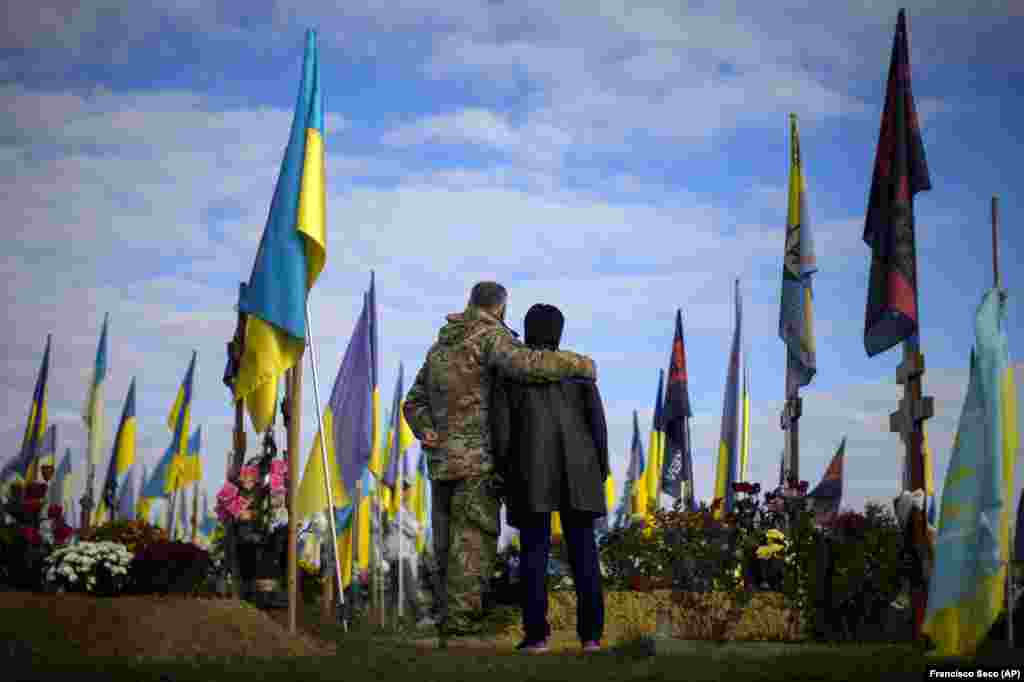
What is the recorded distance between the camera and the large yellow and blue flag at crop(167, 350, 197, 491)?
35469 millimetres

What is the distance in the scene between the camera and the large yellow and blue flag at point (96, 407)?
104 ft

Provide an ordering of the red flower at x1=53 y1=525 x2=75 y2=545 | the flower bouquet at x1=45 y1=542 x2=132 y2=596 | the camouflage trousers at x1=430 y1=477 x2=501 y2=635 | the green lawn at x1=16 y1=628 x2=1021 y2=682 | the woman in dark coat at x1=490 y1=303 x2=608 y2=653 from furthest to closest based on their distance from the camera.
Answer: the red flower at x1=53 y1=525 x2=75 y2=545 → the flower bouquet at x1=45 y1=542 x2=132 y2=596 → the camouflage trousers at x1=430 y1=477 x2=501 y2=635 → the woman in dark coat at x1=490 y1=303 x2=608 y2=653 → the green lawn at x1=16 y1=628 x2=1021 y2=682

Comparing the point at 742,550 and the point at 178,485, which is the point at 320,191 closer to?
the point at 742,550

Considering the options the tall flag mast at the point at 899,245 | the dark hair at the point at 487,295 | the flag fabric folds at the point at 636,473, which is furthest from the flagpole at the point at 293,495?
the flag fabric folds at the point at 636,473

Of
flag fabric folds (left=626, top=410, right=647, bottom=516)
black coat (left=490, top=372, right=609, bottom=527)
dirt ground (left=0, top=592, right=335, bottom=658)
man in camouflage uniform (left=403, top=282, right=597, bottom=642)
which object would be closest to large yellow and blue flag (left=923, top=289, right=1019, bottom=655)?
black coat (left=490, top=372, right=609, bottom=527)

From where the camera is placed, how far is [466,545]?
31.8 feet

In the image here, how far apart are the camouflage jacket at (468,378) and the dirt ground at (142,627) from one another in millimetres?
1712

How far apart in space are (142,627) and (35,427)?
26649 mm

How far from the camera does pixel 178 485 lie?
120 ft

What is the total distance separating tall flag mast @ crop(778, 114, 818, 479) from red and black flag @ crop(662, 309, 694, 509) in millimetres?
4954

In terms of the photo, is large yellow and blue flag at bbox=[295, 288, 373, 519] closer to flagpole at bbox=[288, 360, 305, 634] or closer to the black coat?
flagpole at bbox=[288, 360, 305, 634]

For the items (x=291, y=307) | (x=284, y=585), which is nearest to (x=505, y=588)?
(x=284, y=585)

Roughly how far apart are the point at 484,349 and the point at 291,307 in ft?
10.8

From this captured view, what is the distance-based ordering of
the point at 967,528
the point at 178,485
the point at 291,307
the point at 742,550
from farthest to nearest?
the point at 178,485 < the point at 742,550 < the point at 291,307 < the point at 967,528
